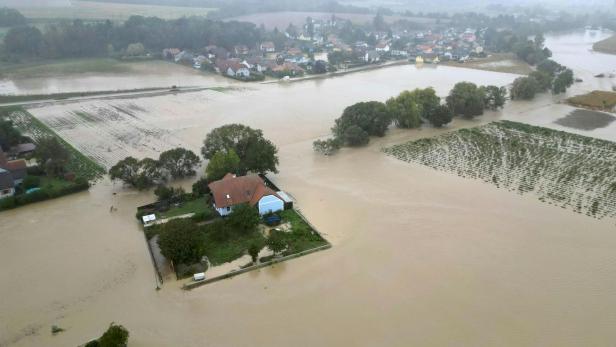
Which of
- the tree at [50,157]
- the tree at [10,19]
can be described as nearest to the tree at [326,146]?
the tree at [50,157]

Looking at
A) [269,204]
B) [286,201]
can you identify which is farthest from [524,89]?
[269,204]

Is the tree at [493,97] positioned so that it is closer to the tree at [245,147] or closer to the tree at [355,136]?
the tree at [355,136]

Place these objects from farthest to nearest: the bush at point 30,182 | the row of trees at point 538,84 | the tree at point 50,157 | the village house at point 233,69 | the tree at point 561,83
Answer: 1. the village house at point 233,69
2. the tree at point 561,83
3. the row of trees at point 538,84
4. the tree at point 50,157
5. the bush at point 30,182

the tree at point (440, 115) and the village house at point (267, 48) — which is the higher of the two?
the village house at point (267, 48)

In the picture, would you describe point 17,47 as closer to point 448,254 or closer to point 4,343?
point 4,343

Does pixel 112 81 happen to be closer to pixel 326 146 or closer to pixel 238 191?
pixel 326 146

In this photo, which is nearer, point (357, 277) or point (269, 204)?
point (357, 277)

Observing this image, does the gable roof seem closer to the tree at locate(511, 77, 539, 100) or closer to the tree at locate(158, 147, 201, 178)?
the tree at locate(158, 147, 201, 178)
